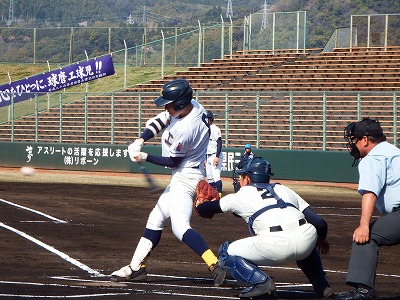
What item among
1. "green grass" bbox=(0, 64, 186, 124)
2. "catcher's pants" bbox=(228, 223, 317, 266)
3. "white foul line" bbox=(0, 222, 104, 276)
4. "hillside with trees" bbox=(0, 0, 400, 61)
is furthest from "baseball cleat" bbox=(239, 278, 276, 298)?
"hillside with trees" bbox=(0, 0, 400, 61)

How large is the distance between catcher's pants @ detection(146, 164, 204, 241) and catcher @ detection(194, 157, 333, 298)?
3.20 ft

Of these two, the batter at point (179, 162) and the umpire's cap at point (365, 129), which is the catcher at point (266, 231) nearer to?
the umpire's cap at point (365, 129)

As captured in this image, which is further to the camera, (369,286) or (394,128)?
(394,128)

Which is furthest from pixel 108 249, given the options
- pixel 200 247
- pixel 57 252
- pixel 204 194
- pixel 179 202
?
pixel 204 194

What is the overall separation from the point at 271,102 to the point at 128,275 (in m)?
24.2

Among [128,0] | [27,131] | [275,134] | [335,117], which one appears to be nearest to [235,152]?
[275,134]

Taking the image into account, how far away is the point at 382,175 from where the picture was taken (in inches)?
325

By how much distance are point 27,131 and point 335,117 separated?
13.1m

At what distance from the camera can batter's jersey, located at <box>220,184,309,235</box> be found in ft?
28.3

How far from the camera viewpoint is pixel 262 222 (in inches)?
342

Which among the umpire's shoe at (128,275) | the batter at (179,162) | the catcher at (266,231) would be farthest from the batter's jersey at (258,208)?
the umpire's shoe at (128,275)

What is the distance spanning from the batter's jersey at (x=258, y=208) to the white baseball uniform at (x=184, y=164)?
127cm

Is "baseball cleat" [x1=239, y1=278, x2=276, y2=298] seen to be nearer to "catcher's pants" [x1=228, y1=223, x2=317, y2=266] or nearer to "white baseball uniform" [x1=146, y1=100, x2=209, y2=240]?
"catcher's pants" [x1=228, y1=223, x2=317, y2=266]

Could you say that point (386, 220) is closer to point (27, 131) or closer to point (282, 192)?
point (282, 192)
